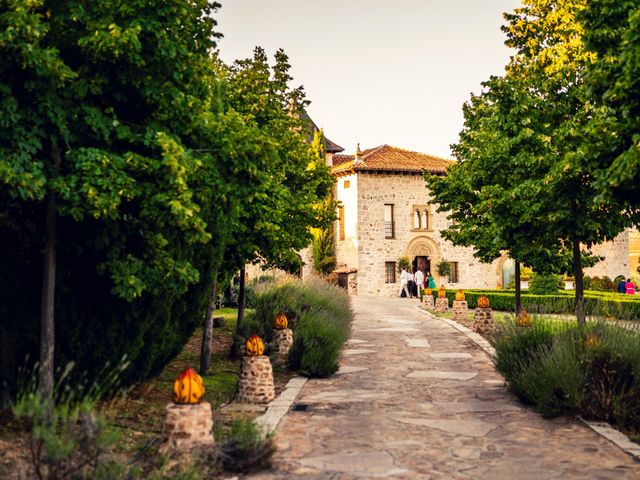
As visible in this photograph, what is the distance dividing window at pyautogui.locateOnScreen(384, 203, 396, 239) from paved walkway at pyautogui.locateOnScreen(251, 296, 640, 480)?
28.3 m

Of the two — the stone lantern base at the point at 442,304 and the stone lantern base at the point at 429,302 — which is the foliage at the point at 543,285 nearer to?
the stone lantern base at the point at 429,302

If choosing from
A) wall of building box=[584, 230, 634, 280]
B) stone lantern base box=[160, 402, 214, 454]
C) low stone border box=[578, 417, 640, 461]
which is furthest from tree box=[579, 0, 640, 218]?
wall of building box=[584, 230, 634, 280]

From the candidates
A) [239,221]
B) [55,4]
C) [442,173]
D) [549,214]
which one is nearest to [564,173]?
[549,214]

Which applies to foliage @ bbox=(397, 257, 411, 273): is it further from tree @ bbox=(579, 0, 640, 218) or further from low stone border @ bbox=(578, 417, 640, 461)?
low stone border @ bbox=(578, 417, 640, 461)

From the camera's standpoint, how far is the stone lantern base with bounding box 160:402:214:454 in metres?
5.57

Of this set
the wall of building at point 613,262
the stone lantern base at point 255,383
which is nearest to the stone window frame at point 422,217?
the wall of building at point 613,262

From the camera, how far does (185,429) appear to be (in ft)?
18.4

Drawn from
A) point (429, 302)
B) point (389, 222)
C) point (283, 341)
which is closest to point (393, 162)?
point (389, 222)

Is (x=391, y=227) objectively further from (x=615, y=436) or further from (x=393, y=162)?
(x=615, y=436)

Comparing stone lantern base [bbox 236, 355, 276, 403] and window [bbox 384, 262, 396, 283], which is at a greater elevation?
window [bbox 384, 262, 396, 283]

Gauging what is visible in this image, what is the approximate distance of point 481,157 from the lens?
14.6 m

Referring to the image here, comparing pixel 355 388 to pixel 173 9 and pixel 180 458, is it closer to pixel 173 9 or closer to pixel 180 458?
pixel 180 458

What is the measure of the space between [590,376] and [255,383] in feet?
13.5

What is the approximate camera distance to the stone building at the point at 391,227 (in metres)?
39.5
